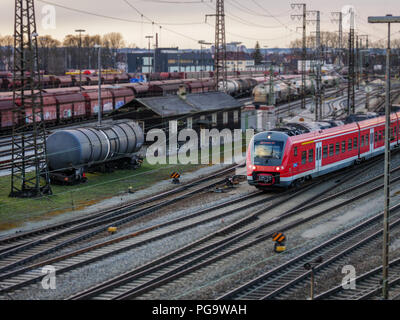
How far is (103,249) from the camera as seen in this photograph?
2189cm

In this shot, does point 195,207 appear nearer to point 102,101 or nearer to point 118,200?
point 118,200

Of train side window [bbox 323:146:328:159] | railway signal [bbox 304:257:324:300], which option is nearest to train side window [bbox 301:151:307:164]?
train side window [bbox 323:146:328:159]

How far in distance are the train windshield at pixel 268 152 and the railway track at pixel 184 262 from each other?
3853mm

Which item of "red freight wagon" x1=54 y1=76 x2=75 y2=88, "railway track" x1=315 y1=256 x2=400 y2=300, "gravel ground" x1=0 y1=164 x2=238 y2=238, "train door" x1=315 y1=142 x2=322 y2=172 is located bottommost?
"railway track" x1=315 y1=256 x2=400 y2=300

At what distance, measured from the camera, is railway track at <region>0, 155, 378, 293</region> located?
746 inches

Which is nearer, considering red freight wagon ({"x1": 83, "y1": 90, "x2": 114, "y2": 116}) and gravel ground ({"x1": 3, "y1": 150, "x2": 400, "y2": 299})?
gravel ground ({"x1": 3, "y1": 150, "x2": 400, "y2": 299})

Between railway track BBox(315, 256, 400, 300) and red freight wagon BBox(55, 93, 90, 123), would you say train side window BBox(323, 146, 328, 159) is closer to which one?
railway track BBox(315, 256, 400, 300)

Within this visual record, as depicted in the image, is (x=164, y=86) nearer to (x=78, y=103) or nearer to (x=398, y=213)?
(x=78, y=103)

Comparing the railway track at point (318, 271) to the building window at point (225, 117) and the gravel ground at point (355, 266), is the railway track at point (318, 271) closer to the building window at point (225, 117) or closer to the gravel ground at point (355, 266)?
the gravel ground at point (355, 266)

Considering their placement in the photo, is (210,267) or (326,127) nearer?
(210,267)

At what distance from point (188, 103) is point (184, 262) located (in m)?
30.8

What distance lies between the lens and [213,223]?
25625 millimetres

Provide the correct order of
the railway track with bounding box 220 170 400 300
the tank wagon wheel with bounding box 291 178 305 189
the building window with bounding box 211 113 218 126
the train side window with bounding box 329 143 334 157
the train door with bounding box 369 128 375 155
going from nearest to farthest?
the railway track with bounding box 220 170 400 300 < the tank wagon wheel with bounding box 291 178 305 189 < the train side window with bounding box 329 143 334 157 < the train door with bounding box 369 128 375 155 < the building window with bounding box 211 113 218 126

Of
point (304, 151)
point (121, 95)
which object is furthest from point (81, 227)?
point (121, 95)
